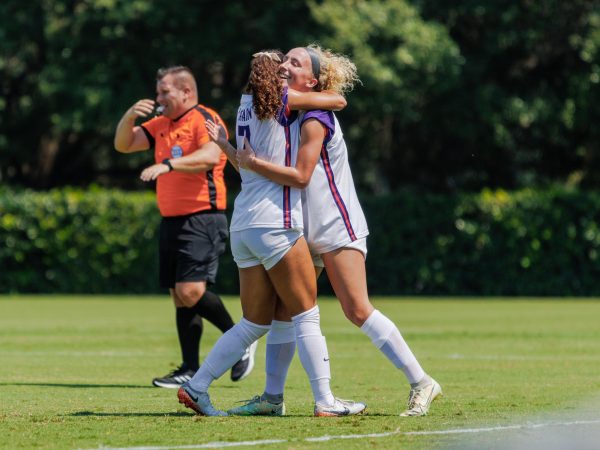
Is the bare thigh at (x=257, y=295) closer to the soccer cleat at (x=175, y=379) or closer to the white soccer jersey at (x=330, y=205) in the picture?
the white soccer jersey at (x=330, y=205)

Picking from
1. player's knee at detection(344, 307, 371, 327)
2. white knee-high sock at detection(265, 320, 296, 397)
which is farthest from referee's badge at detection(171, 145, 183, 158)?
player's knee at detection(344, 307, 371, 327)

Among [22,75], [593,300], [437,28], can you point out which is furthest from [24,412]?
[22,75]

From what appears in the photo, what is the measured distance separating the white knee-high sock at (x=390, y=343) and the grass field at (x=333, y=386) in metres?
0.29

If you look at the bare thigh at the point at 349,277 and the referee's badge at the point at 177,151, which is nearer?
the bare thigh at the point at 349,277

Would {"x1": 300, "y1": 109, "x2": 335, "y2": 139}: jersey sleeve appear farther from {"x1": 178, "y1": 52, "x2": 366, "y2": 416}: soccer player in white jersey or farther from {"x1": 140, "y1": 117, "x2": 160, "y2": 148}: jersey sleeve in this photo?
{"x1": 140, "y1": 117, "x2": 160, "y2": 148}: jersey sleeve

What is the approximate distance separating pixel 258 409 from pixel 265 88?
194 cm

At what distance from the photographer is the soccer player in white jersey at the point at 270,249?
279 inches

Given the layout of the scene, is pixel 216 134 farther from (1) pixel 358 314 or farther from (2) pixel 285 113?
(1) pixel 358 314

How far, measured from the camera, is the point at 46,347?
13438 mm

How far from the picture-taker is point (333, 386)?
30.8 feet

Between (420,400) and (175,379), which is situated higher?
(420,400)

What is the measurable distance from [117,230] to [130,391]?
18316 mm

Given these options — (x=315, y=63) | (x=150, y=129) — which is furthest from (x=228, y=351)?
(x=150, y=129)

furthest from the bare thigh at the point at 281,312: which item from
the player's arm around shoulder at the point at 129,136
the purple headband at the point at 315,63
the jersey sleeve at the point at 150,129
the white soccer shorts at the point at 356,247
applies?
the jersey sleeve at the point at 150,129
